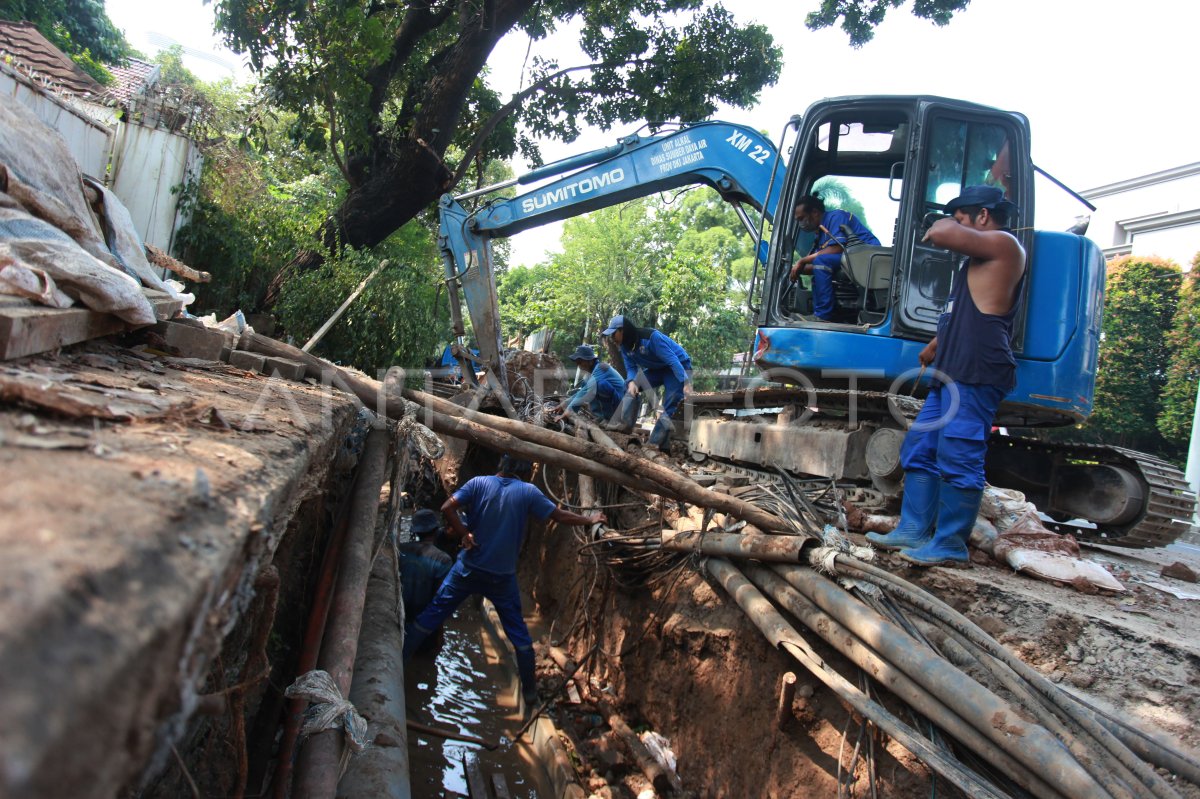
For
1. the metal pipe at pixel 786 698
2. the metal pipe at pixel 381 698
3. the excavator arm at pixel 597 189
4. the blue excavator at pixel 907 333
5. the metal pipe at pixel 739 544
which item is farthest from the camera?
the excavator arm at pixel 597 189

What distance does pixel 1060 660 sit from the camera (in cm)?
291

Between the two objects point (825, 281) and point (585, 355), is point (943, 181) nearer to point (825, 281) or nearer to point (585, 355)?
point (825, 281)

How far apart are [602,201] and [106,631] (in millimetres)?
7062

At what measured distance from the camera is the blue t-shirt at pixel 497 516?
5035mm

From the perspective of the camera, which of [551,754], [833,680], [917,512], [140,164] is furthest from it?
[140,164]

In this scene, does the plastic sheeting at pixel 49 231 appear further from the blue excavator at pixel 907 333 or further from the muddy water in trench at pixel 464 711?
the blue excavator at pixel 907 333

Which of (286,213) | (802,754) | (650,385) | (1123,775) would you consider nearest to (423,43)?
(286,213)

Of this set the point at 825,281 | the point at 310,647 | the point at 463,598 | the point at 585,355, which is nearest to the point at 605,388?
the point at 585,355

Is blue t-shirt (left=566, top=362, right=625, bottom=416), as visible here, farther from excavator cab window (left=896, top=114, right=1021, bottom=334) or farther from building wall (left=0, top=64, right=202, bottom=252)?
building wall (left=0, top=64, right=202, bottom=252)

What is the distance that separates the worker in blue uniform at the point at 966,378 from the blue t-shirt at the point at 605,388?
4.96 m

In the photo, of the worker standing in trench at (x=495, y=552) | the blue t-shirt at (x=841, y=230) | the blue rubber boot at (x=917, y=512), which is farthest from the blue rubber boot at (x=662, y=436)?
the blue rubber boot at (x=917, y=512)

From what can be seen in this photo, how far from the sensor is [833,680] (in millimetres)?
2900

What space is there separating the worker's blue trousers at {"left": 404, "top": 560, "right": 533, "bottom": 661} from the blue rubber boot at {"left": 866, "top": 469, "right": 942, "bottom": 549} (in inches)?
96.0

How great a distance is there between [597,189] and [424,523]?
3.55 m
